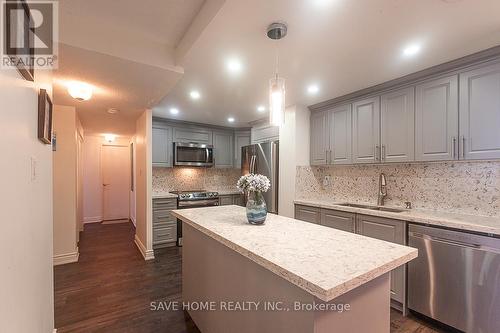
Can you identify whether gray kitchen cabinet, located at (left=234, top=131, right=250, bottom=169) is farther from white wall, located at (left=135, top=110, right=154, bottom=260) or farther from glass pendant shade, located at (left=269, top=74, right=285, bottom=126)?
glass pendant shade, located at (left=269, top=74, right=285, bottom=126)

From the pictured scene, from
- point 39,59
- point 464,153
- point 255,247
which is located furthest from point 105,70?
point 464,153

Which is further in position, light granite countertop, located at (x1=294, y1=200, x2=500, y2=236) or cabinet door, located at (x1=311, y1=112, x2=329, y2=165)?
cabinet door, located at (x1=311, y1=112, x2=329, y2=165)

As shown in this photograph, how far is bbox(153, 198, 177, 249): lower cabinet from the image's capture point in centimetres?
392

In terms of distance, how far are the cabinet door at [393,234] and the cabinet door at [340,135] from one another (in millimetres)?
909

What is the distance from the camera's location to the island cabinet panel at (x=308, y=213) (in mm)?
3092

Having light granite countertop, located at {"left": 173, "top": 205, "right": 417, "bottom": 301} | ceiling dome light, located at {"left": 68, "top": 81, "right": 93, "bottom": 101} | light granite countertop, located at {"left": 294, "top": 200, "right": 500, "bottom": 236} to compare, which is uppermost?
ceiling dome light, located at {"left": 68, "top": 81, "right": 93, "bottom": 101}

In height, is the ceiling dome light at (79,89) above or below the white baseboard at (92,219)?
above

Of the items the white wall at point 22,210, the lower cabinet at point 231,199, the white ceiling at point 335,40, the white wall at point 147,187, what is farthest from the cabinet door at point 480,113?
the white wall at point 147,187

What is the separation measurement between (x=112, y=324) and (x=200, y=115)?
3.12 meters

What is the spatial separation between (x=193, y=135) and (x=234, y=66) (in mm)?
2712

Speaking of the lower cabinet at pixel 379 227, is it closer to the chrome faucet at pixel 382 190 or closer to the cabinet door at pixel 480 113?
the chrome faucet at pixel 382 190

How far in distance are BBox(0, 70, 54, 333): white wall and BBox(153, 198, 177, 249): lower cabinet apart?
245cm

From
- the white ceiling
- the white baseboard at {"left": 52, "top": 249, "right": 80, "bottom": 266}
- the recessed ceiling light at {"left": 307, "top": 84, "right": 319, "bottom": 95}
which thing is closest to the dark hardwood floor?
the white baseboard at {"left": 52, "top": 249, "right": 80, "bottom": 266}

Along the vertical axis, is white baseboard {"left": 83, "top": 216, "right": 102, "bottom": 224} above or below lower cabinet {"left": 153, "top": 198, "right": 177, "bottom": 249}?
below
